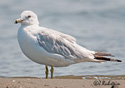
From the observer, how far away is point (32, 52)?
8.80 meters

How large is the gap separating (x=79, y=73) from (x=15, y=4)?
30.3 ft

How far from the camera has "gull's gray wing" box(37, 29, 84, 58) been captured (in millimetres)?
8992

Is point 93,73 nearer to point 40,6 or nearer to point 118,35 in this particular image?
point 118,35

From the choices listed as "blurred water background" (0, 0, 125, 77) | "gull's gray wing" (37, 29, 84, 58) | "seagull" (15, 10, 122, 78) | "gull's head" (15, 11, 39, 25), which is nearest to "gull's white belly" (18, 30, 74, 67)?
"seagull" (15, 10, 122, 78)

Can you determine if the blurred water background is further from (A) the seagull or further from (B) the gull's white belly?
(B) the gull's white belly

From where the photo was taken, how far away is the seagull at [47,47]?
348 inches

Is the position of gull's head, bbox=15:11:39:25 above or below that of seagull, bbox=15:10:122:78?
above

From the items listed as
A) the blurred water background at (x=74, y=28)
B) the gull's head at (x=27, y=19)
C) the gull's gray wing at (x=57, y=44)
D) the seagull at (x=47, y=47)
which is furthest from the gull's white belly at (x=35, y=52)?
the blurred water background at (x=74, y=28)

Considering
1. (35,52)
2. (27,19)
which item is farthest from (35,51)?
(27,19)

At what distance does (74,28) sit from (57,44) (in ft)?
24.0

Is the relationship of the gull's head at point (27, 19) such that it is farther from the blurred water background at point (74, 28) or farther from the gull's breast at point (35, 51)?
the blurred water background at point (74, 28)

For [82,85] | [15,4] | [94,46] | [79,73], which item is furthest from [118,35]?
[82,85]

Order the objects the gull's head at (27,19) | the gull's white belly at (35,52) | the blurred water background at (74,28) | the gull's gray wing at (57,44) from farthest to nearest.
Answer: the blurred water background at (74,28) → the gull's head at (27,19) → the gull's gray wing at (57,44) → the gull's white belly at (35,52)

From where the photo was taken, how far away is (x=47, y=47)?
29.6 ft
